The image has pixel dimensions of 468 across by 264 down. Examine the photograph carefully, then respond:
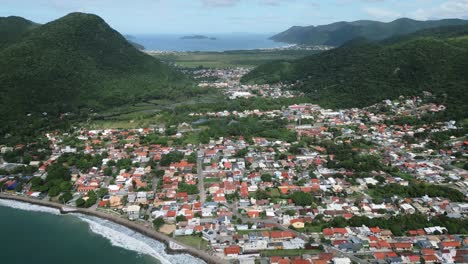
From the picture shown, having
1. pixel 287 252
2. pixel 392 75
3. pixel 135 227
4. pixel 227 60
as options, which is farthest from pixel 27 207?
pixel 227 60

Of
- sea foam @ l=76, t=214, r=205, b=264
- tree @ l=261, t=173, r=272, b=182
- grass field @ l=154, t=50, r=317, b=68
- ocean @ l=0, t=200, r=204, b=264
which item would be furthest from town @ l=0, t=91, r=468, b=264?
grass field @ l=154, t=50, r=317, b=68

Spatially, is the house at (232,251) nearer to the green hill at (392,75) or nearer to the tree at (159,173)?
the tree at (159,173)

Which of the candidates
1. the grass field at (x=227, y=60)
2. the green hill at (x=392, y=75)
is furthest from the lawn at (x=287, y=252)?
the grass field at (x=227, y=60)

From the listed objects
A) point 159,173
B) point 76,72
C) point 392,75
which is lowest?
point 159,173

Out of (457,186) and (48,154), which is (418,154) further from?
(48,154)

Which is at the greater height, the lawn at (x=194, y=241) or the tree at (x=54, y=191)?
the tree at (x=54, y=191)

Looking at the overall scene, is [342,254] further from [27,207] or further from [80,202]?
[27,207]

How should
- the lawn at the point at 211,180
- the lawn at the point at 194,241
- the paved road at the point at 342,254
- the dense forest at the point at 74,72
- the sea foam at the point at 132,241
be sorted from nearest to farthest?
the paved road at the point at 342,254, the sea foam at the point at 132,241, the lawn at the point at 194,241, the lawn at the point at 211,180, the dense forest at the point at 74,72
